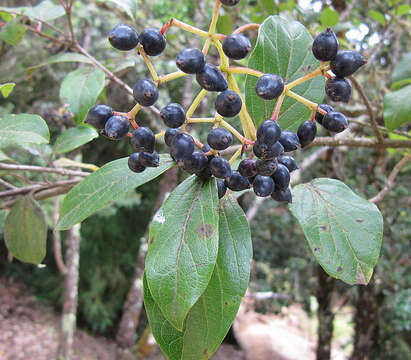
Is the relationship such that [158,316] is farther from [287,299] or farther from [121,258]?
[121,258]

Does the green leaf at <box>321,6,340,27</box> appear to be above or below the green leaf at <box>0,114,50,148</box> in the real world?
above

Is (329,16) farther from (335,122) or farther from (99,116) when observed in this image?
(99,116)

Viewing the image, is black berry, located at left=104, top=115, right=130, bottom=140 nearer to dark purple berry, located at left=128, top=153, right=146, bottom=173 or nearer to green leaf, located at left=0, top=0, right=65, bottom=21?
dark purple berry, located at left=128, top=153, right=146, bottom=173

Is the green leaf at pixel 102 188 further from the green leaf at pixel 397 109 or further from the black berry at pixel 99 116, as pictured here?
the green leaf at pixel 397 109

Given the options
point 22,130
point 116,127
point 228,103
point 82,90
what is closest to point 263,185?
point 228,103

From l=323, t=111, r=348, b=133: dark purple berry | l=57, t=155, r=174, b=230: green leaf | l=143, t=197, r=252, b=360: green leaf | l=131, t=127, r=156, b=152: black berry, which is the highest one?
l=323, t=111, r=348, b=133: dark purple berry

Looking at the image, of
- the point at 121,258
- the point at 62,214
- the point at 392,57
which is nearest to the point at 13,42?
the point at 62,214

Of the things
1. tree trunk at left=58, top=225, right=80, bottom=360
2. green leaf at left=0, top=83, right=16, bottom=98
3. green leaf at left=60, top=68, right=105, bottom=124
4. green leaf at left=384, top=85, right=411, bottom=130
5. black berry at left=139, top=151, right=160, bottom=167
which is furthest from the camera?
tree trunk at left=58, top=225, right=80, bottom=360

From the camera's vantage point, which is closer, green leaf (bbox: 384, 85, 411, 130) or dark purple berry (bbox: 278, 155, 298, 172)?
dark purple berry (bbox: 278, 155, 298, 172)

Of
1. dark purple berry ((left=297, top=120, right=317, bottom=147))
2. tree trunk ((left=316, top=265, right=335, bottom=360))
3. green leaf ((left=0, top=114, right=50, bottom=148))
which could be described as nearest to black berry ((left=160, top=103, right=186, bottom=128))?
→ dark purple berry ((left=297, top=120, right=317, bottom=147))
